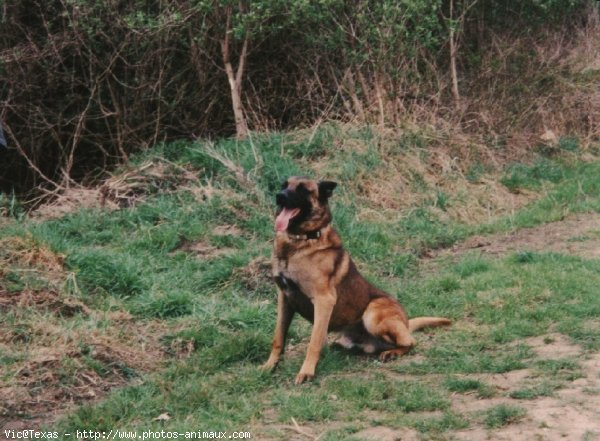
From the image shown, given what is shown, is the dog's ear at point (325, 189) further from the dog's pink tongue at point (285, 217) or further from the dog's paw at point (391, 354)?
the dog's paw at point (391, 354)

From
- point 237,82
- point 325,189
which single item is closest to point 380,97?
point 237,82

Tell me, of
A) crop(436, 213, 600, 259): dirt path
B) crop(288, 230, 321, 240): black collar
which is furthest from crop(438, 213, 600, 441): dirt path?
crop(436, 213, 600, 259): dirt path

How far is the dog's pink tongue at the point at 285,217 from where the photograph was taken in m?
6.41

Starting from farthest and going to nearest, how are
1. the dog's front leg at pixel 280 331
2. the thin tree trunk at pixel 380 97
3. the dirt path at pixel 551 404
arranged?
1. the thin tree trunk at pixel 380 97
2. the dog's front leg at pixel 280 331
3. the dirt path at pixel 551 404

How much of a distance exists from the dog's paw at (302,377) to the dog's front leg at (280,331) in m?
0.29

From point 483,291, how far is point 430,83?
22.9 ft

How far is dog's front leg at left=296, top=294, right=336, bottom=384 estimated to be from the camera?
610 centimetres

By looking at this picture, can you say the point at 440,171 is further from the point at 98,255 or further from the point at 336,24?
the point at 98,255

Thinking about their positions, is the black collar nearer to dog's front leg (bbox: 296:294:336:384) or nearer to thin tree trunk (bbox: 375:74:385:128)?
dog's front leg (bbox: 296:294:336:384)

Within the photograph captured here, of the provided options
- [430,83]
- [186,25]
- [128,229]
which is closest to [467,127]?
[430,83]

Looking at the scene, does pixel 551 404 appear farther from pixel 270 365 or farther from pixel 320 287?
pixel 270 365

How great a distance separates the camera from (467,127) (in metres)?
14.4

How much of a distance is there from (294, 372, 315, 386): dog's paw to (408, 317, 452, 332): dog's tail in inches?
50.5

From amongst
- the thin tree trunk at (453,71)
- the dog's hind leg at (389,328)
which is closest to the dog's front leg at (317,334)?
the dog's hind leg at (389,328)
